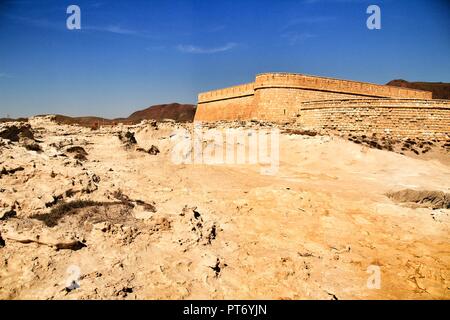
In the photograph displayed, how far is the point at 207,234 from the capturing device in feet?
16.3

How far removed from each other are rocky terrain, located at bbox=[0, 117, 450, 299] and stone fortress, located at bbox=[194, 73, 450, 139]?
33.8 feet

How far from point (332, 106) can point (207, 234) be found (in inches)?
633

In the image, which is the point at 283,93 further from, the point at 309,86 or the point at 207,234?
the point at 207,234

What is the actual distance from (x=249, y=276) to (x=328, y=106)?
16763 mm

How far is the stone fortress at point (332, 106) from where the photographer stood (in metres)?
17.1

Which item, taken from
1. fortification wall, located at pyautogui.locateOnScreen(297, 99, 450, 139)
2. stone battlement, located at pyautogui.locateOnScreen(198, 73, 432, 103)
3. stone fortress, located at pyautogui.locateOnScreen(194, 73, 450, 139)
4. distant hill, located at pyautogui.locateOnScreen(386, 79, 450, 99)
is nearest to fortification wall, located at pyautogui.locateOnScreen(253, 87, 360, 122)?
stone fortress, located at pyautogui.locateOnScreen(194, 73, 450, 139)

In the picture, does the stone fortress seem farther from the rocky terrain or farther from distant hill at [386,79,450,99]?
distant hill at [386,79,450,99]

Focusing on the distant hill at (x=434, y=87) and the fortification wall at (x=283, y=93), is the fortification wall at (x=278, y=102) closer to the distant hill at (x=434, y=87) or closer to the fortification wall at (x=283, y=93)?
the fortification wall at (x=283, y=93)

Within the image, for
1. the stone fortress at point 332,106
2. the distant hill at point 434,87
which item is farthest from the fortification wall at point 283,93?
the distant hill at point 434,87

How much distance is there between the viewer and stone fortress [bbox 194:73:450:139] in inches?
673

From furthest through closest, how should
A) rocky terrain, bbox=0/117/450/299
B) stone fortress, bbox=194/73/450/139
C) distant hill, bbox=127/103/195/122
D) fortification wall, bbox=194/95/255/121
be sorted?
distant hill, bbox=127/103/195/122
fortification wall, bbox=194/95/255/121
stone fortress, bbox=194/73/450/139
rocky terrain, bbox=0/117/450/299

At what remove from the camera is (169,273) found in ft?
13.1

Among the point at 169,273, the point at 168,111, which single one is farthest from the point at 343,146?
the point at 168,111

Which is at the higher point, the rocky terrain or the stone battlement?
the stone battlement
